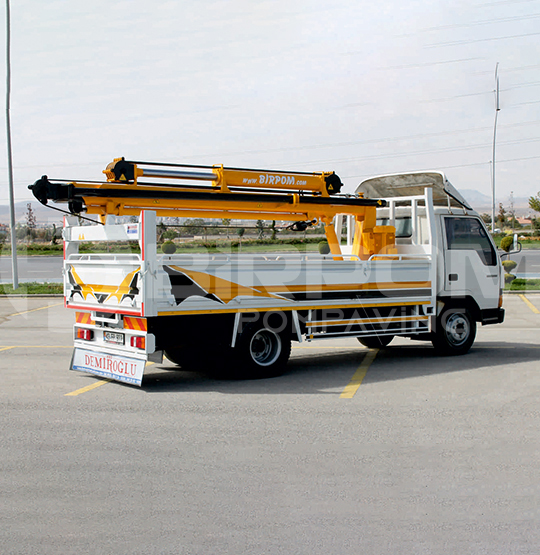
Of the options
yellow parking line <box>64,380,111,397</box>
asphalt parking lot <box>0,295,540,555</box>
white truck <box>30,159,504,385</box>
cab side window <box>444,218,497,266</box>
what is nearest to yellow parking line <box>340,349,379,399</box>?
asphalt parking lot <box>0,295,540,555</box>

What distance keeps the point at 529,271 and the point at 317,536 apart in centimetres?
2980

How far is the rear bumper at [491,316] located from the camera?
11961 mm

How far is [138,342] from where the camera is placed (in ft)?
28.4

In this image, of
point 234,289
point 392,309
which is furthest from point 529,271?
point 234,289

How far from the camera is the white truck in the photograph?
869 centimetres

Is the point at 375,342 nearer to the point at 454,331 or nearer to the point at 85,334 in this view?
the point at 454,331

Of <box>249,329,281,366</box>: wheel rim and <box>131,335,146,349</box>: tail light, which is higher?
<box>131,335,146,349</box>: tail light

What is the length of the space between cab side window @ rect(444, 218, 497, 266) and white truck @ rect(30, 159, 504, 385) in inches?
0.8

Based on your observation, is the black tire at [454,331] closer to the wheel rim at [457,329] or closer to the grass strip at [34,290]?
the wheel rim at [457,329]

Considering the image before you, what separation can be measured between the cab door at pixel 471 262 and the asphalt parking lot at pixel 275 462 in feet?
6.11

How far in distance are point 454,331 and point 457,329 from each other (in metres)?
0.09

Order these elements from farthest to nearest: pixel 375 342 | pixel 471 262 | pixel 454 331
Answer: pixel 375 342
pixel 471 262
pixel 454 331

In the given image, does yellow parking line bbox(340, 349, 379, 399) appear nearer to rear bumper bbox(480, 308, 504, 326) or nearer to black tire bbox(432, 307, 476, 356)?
black tire bbox(432, 307, 476, 356)

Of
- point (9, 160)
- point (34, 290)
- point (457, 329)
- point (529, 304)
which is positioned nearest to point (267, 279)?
point (457, 329)
